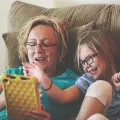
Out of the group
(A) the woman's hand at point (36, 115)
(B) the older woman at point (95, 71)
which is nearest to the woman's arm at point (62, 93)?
(B) the older woman at point (95, 71)

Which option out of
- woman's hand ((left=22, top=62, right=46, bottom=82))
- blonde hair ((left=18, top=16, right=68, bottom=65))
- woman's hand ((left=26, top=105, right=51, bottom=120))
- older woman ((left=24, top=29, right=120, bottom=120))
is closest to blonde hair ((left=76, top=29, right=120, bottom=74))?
older woman ((left=24, top=29, right=120, bottom=120))

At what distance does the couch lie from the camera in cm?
136

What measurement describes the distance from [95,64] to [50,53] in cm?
23

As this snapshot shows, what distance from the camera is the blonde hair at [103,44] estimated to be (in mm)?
1225

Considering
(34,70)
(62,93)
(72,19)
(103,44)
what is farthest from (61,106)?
(72,19)

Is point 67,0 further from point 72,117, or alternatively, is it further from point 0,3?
point 72,117

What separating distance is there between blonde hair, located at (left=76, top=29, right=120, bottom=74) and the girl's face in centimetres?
2

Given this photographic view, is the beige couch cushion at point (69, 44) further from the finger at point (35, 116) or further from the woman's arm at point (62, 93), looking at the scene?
the finger at point (35, 116)

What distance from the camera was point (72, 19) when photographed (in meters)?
1.46

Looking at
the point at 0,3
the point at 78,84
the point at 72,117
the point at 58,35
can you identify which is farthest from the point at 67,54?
the point at 0,3

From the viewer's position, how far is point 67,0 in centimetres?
175

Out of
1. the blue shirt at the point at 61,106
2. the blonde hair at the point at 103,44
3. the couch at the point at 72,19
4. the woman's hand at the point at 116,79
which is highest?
the couch at the point at 72,19

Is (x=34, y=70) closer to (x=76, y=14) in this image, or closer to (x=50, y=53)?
(x=50, y=53)

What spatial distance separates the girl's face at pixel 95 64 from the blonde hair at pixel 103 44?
0.06 ft
